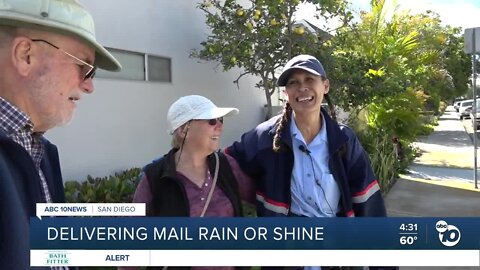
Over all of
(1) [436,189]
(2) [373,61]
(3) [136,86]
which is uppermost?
(2) [373,61]

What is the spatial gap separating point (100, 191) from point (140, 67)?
2422mm

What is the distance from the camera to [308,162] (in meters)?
2.28

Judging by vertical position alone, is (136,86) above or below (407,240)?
above

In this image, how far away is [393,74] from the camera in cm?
861

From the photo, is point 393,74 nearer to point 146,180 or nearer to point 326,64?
point 326,64

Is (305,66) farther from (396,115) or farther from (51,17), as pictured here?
(396,115)

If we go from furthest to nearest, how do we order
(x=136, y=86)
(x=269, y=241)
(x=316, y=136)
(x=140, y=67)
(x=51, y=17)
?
(x=140, y=67)
(x=136, y=86)
(x=316, y=136)
(x=269, y=241)
(x=51, y=17)

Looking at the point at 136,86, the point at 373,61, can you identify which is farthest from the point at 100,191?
the point at 373,61

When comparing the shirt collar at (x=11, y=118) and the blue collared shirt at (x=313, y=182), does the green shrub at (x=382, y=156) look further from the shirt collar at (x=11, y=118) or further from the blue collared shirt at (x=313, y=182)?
the shirt collar at (x=11, y=118)

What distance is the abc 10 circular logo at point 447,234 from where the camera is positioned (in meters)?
1.93

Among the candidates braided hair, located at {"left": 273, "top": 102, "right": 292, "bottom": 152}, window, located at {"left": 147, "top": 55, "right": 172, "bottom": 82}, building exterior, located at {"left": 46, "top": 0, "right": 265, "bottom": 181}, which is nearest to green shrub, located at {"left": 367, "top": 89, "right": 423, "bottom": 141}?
building exterior, located at {"left": 46, "top": 0, "right": 265, "bottom": 181}

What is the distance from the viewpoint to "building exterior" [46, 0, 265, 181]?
5.37m

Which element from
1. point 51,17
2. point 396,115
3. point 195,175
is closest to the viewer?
point 51,17

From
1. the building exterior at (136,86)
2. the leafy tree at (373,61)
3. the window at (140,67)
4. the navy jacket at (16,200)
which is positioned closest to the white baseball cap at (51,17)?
the navy jacket at (16,200)
